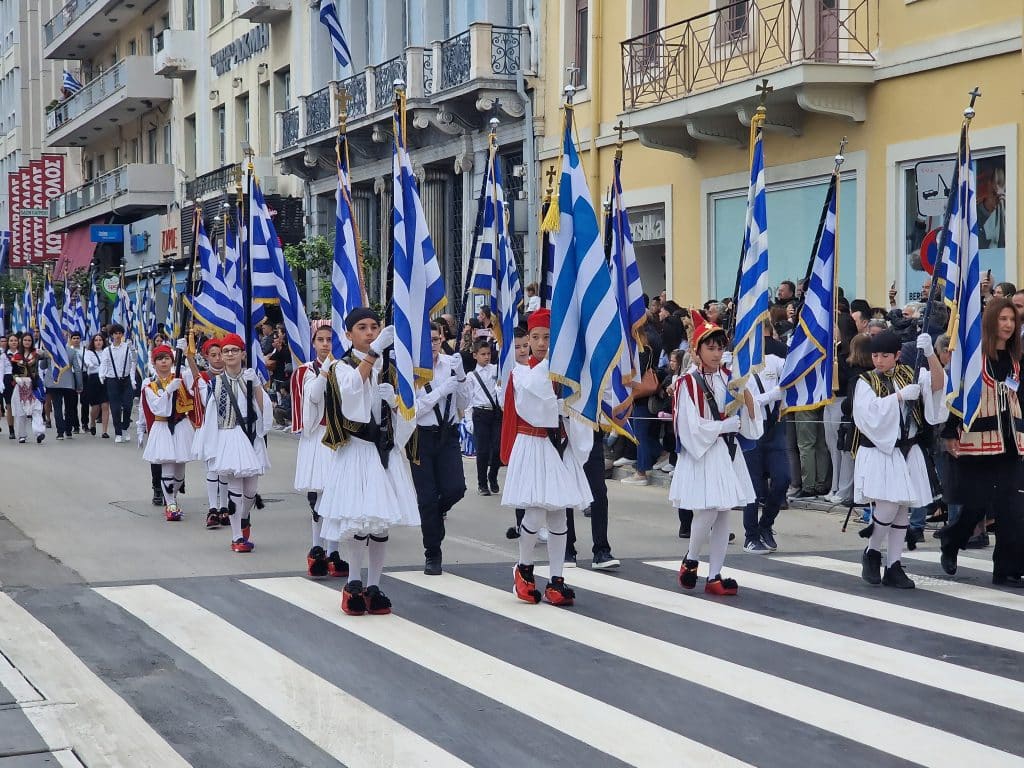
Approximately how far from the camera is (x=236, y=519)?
40.0 feet

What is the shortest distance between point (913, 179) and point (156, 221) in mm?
32422

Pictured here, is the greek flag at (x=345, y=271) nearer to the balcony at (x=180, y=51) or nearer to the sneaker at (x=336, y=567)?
the sneaker at (x=336, y=567)

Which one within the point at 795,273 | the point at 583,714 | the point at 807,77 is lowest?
the point at 583,714

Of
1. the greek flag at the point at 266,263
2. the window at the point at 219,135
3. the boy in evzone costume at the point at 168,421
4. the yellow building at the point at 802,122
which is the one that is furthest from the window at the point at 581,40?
the window at the point at 219,135

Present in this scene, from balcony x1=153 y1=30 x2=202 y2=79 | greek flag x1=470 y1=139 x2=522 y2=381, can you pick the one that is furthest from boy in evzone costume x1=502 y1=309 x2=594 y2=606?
balcony x1=153 y1=30 x2=202 y2=79

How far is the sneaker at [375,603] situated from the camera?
30.3 feet

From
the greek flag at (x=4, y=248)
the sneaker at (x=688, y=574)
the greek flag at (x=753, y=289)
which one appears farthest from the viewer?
the greek flag at (x=4, y=248)

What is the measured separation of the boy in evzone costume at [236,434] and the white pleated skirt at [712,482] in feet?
12.8

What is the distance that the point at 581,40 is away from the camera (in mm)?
25438

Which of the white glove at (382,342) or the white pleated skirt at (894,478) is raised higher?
the white glove at (382,342)

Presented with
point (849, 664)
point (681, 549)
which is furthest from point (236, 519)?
point (849, 664)

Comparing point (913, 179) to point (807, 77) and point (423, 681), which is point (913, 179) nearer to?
point (807, 77)

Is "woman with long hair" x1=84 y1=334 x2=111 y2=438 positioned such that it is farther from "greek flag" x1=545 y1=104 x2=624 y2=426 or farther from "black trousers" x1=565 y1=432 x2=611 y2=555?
"greek flag" x1=545 y1=104 x2=624 y2=426

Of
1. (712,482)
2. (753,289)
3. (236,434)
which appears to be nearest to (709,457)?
(712,482)
